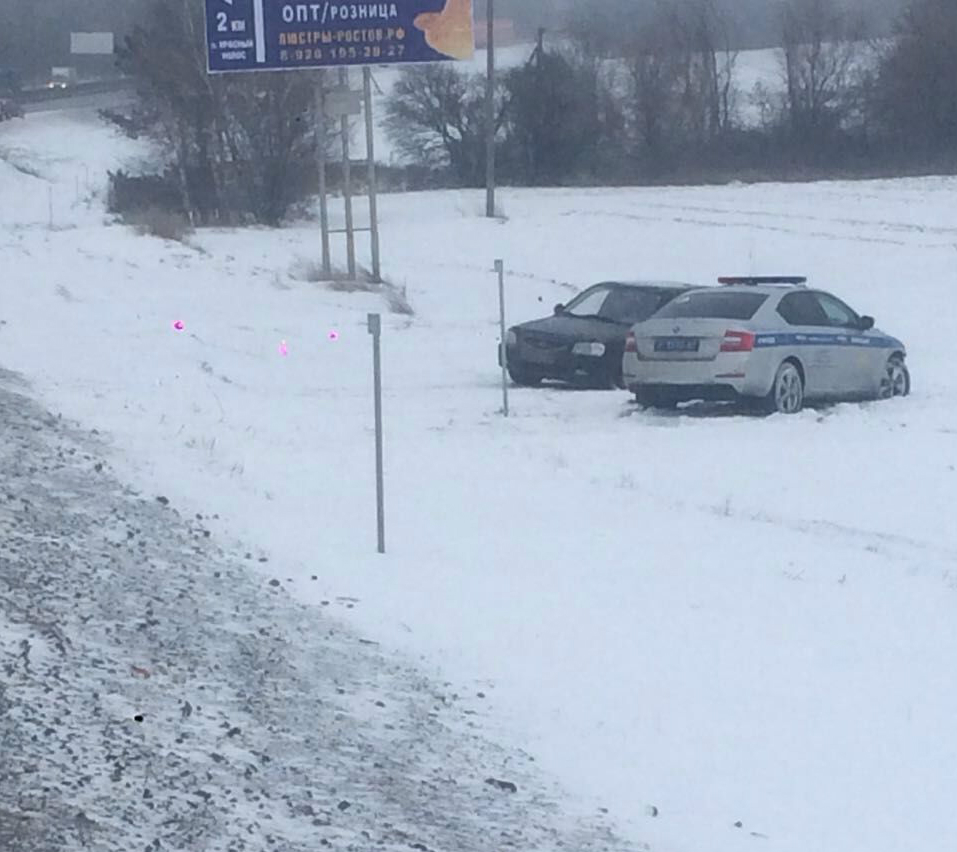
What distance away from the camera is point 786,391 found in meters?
18.5

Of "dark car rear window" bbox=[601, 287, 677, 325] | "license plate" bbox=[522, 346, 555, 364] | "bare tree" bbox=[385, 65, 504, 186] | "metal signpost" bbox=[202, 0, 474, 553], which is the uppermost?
"metal signpost" bbox=[202, 0, 474, 553]

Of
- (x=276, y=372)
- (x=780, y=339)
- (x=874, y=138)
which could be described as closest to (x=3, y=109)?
(x=874, y=138)

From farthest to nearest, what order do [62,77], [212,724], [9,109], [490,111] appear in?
1. [62,77]
2. [9,109]
3. [490,111]
4. [212,724]

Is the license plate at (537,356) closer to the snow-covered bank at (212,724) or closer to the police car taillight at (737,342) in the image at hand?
the police car taillight at (737,342)

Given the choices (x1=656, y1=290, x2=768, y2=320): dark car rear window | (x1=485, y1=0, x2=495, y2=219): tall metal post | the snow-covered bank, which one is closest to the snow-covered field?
the snow-covered bank

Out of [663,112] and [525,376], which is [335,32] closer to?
[525,376]

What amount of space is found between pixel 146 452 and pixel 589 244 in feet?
114

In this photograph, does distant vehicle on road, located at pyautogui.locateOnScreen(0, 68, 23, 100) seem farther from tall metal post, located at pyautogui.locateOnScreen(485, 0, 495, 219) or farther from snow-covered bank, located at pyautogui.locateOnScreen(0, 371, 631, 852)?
snow-covered bank, located at pyautogui.locateOnScreen(0, 371, 631, 852)

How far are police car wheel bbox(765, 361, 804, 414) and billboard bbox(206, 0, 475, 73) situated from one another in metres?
13.6

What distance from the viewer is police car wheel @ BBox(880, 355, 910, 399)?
20297mm

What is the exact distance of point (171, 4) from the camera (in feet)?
167

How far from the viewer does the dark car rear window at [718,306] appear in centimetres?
1861

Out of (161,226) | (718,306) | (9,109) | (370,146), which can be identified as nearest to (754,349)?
(718,306)

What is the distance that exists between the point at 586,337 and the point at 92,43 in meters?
58.3
